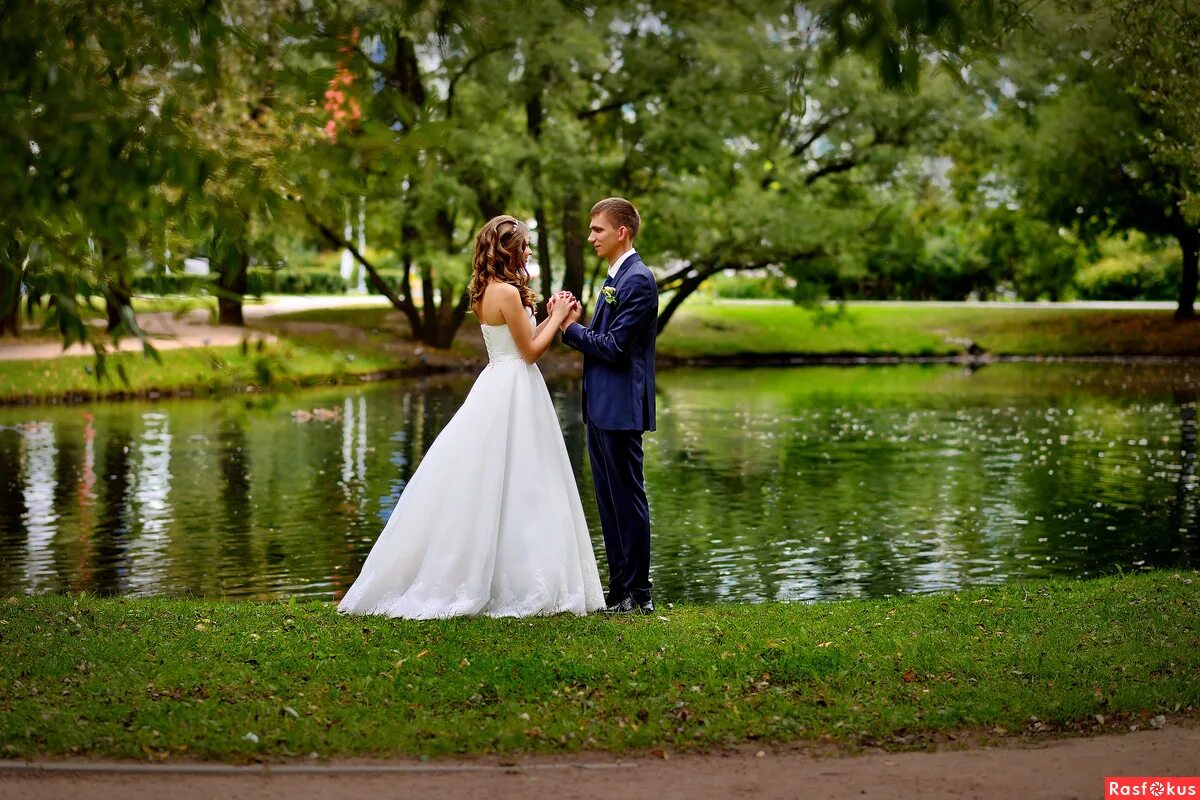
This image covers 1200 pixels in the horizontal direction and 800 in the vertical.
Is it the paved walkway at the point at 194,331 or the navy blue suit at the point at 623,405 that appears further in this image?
the paved walkway at the point at 194,331

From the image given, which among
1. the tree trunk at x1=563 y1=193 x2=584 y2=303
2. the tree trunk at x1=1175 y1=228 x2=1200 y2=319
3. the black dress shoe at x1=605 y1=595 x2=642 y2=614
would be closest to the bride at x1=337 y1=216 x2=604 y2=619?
the black dress shoe at x1=605 y1=595 x2=642 y2=614

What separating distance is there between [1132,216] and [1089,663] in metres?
41.9

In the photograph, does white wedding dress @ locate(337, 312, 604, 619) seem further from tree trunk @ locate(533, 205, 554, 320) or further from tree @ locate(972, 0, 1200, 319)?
tree @ locate(972, 0, 1200, 319)

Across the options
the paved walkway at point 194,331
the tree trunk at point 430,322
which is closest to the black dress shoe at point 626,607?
the paved walkway at point 194,331

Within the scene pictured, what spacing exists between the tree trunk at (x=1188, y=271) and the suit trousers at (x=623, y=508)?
1681 inches

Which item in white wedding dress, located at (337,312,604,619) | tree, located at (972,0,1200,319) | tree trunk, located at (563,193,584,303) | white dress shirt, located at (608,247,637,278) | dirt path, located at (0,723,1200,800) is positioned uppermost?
tree, located at (972,0,1200,319)

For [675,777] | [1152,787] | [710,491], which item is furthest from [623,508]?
[710,491]

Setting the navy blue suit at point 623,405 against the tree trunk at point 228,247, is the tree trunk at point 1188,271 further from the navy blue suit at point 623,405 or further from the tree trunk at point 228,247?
the tree trunk at point 228,247

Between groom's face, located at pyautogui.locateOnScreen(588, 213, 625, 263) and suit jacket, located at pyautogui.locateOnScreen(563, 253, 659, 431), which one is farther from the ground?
groom's face, located at pyautogui.locateOnScreen(588, 213, 625, 263)

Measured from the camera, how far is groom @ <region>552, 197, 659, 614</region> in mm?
8688

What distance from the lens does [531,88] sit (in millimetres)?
36625

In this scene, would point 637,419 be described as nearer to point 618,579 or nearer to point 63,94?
point 618,579

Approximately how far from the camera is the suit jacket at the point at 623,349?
8.66 meters

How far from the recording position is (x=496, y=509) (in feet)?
28.2
